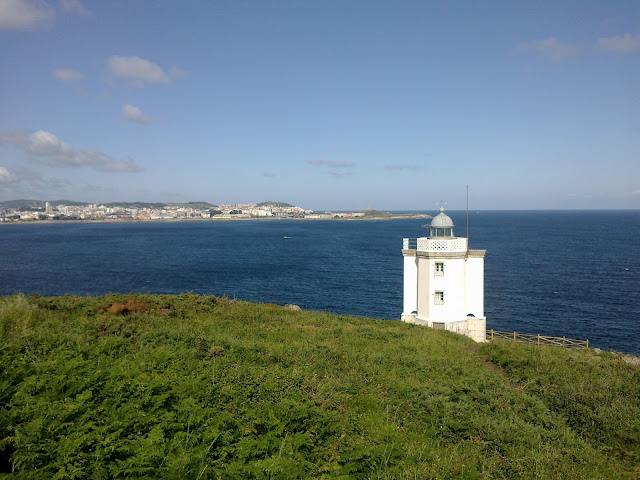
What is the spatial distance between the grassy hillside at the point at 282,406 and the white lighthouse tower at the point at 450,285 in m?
7.21

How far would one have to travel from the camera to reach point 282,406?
266 inches

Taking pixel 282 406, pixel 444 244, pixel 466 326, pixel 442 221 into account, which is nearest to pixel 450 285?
pixel 444 244

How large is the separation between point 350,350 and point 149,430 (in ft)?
26.4

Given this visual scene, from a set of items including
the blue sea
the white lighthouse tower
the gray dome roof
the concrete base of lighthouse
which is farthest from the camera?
the blue sea

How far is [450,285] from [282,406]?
671 inches

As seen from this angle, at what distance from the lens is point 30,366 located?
22.9ft

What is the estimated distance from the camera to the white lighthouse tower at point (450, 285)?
21797 mm

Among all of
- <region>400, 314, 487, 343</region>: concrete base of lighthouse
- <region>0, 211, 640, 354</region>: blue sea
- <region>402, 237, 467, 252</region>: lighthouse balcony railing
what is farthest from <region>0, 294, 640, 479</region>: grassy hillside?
<region>0, 211, 640, 354</region>: blue sea

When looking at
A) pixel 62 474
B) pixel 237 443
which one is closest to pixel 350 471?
pixel 237 443

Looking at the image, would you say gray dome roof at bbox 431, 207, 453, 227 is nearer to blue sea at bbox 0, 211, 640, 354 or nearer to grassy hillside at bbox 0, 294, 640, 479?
grassy hillside at bbox 0, 294, 640, 479

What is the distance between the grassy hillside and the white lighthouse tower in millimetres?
7207

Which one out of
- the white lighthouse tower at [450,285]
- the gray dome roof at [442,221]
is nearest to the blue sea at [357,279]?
the white lighthouse tower at [450,285]

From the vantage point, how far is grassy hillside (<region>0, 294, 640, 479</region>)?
5012 millimetres

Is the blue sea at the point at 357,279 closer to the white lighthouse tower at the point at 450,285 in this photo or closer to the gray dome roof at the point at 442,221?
the white lighthouse tower at the point at 450,285
